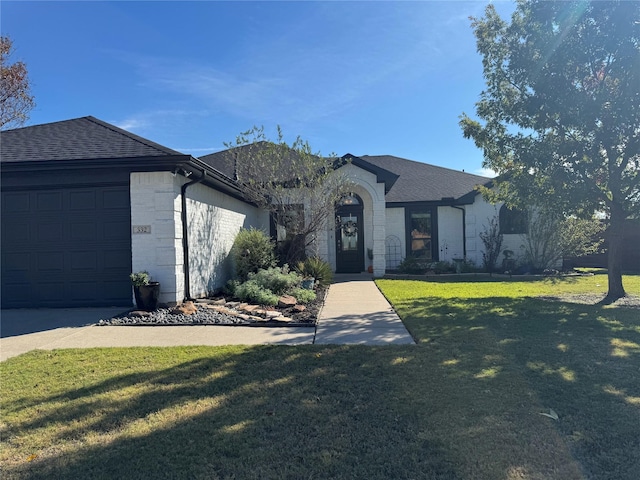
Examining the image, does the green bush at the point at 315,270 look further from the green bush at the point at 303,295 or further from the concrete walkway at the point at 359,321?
the green bush at the point at 303,295

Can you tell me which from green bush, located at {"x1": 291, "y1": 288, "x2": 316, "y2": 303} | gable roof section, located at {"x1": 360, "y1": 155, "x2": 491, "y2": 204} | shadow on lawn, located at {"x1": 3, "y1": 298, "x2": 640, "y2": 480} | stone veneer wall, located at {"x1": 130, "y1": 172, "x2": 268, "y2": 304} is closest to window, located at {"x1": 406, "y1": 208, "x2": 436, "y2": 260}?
gable roof section, located at {"x1": 360, "y1": 155, "x2": 491, "y2": 204}

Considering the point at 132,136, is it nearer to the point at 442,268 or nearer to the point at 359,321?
the point at 359,321

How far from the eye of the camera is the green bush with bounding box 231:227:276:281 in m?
11.4

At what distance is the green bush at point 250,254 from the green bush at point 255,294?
3.90 ft

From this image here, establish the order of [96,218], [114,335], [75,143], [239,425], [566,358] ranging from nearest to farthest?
[239,425] → [566,358] → [114,335] → [96,218] → [75,143]

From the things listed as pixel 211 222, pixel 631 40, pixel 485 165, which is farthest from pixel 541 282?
pixel 211 222

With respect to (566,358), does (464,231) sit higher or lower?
higher

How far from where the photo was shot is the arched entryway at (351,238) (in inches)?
678

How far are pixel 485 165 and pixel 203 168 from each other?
7.55 meters

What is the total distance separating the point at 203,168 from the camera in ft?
30.2

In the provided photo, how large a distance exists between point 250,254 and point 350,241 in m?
6.81

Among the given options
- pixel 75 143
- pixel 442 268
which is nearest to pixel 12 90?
pixel 75 143

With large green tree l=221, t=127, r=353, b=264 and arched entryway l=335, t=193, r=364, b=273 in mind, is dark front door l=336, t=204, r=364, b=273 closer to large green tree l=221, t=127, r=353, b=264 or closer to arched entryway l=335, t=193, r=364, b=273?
arched entryway l=335, t=193, r=364, b=273

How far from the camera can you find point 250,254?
11.4 m
